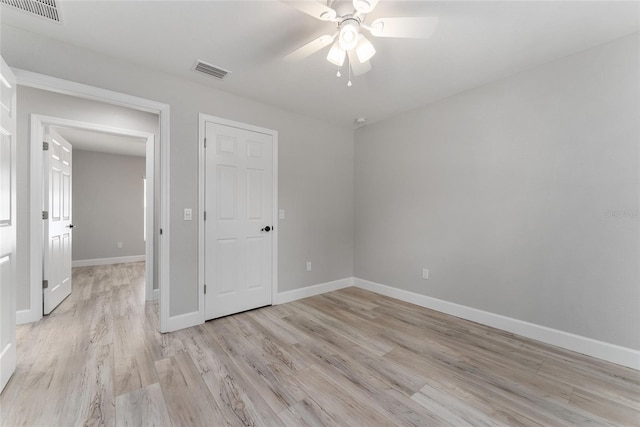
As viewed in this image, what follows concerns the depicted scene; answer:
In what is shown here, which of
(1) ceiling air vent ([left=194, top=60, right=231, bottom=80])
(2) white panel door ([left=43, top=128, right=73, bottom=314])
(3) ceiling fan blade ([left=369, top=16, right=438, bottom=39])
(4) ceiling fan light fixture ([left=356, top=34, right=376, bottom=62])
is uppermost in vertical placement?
(1) ceiling air vent ([left=194, top=60, right=231, bottom=80])

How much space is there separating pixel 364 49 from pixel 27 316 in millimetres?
3937

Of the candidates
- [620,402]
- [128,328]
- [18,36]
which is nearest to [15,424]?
[128,328]

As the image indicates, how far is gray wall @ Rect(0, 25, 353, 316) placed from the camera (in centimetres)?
208

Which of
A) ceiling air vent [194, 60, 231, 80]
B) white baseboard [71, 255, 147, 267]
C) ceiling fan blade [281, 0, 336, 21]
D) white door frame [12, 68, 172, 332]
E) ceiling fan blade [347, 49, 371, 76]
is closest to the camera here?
ceiling fan blade [281, 0, 336, 21]

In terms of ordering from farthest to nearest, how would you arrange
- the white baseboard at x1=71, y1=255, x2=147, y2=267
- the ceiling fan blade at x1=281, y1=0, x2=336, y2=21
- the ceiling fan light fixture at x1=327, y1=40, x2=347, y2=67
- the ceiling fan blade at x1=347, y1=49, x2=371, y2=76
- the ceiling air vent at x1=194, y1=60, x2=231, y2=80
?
the white baseboard at x1=71, y1=255, x2=147, y2=267
the ceiling air vent at x1=194, y1=60, x2=231, y2=80
the ceiling fan blade at x1=347, y1=49, x2=371, y2=76
the ceiling fan light fixture at x1=327, y1=40, x2=347, y2=67
the ceiling fan blade at x1=281, y1=0, x2=336, y2=21

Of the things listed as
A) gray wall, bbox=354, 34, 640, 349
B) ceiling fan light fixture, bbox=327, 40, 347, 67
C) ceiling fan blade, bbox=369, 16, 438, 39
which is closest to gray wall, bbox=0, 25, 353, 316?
gray wall, bbox=354, 34, 640, 349

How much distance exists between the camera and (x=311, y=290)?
3604 mm

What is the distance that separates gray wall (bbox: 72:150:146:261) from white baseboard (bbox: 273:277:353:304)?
472 centimetres

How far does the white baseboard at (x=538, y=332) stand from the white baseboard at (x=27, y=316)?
13.0 ft

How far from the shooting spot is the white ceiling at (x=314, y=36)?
1.70 metres

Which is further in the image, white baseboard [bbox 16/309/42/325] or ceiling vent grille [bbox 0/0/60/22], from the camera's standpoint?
white baseboard [bbox 16/309/42/325]

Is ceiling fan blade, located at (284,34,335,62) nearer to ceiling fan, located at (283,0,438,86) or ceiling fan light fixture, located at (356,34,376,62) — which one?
ceiling fan, located at (283,0,438,86)

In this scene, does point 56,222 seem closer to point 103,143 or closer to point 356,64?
point 103,143

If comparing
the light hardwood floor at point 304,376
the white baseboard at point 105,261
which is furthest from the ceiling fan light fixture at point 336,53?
the white baseboard at point 105,261
